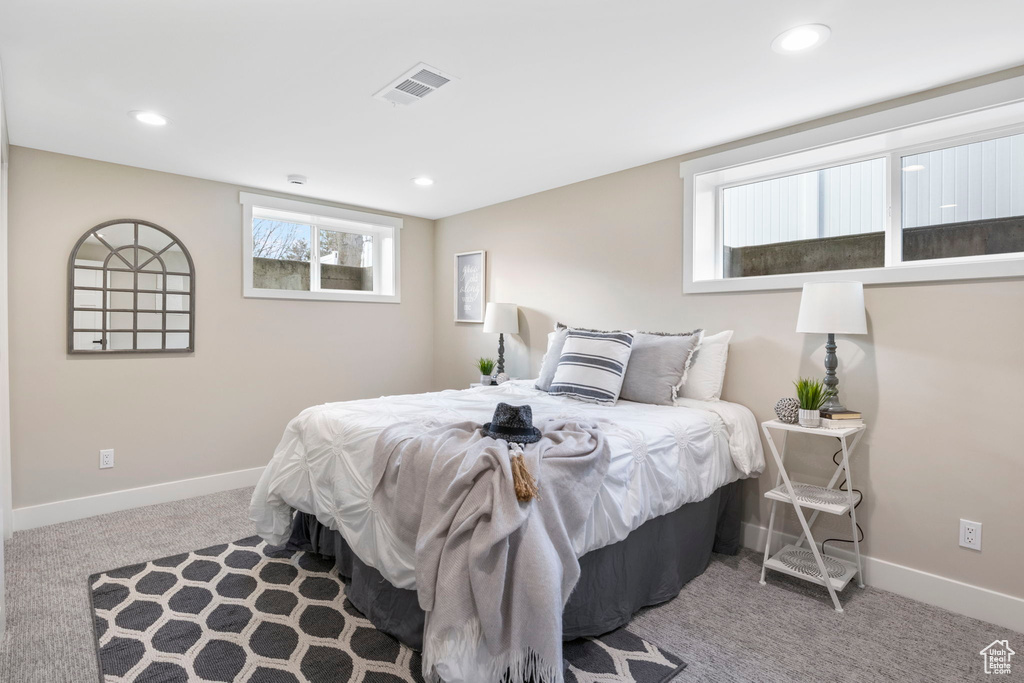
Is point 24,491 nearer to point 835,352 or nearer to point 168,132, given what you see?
point 168,132

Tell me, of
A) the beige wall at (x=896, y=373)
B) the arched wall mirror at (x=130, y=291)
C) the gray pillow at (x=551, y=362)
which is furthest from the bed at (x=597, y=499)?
the arched wall mirror at (x=130, y=291)

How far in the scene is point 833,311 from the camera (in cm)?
242

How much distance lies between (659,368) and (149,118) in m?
3.03

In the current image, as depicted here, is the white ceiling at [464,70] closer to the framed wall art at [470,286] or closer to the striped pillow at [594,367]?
the striped pillow at [594,367]

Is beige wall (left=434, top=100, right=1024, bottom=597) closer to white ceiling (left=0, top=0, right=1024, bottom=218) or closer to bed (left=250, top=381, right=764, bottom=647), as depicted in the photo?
bed (left=250, top=381, right=764, bottom=647)

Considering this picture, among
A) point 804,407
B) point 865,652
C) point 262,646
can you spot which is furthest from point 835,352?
point 262,646

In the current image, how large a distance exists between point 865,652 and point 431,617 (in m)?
1.69

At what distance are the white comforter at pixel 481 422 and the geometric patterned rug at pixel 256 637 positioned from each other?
32 cm

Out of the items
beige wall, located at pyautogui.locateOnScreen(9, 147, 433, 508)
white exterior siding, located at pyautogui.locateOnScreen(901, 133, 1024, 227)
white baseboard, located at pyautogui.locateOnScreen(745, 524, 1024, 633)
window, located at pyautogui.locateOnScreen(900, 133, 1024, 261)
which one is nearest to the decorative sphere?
white baseboard, located at pyautogui.locateOnScreen(745, 524, 1024, 633)

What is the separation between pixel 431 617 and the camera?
160cm

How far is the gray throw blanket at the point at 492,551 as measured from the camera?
5.00ft

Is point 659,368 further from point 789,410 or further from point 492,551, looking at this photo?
point 492,551

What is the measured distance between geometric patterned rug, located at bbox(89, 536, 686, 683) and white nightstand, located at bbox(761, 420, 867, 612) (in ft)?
2.93

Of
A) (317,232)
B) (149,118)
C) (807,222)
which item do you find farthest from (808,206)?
(317,232)
